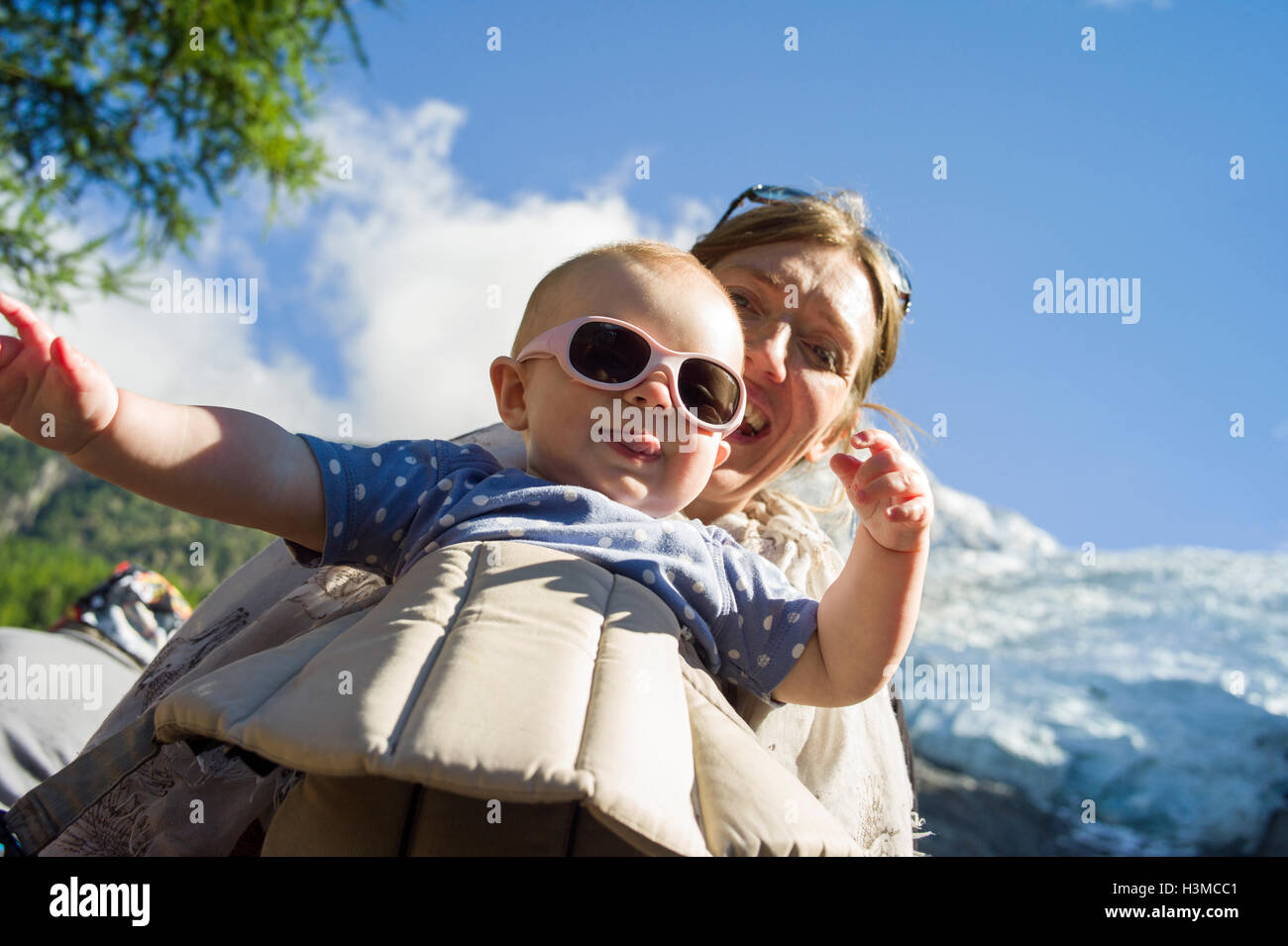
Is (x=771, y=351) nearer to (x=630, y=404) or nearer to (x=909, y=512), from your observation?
(x=630, y=404)

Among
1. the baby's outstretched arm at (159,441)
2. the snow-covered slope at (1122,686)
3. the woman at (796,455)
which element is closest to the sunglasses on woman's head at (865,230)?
the woman at (796,455)

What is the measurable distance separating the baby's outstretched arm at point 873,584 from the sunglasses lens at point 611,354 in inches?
14.5

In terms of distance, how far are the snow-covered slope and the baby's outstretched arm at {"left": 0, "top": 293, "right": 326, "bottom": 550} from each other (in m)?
6.80

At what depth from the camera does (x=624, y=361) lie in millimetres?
1582

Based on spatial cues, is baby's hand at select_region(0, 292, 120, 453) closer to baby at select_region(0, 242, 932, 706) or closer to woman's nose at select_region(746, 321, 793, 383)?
baby at select_region(0, 242, 932, 706)

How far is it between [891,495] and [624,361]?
0.48 metres

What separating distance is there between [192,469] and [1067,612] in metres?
13.1

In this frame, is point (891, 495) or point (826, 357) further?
point (826, 357)

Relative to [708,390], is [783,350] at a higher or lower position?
higher

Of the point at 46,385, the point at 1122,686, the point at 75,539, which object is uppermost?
the point at 75,539

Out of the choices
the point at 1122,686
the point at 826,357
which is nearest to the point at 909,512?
the point at 826,357

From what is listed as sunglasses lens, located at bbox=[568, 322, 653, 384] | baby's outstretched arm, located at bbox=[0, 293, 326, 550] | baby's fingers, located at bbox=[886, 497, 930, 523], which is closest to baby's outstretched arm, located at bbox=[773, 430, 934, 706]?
baby's fingers, located at bbox=[886, 497, 930, 523]

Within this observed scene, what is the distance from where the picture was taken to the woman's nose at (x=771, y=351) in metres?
2.37
